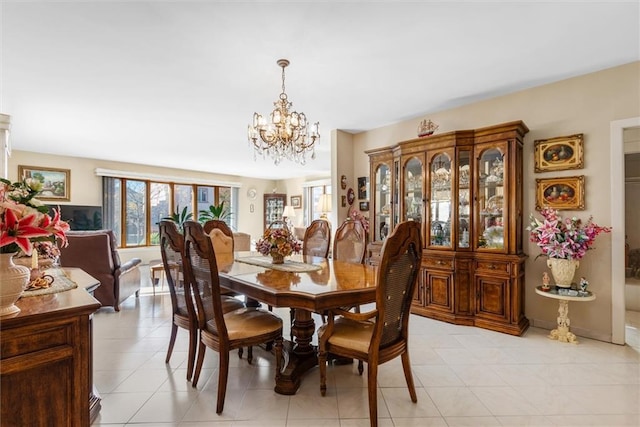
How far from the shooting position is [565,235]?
2.77 meters

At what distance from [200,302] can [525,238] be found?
10.8 feet

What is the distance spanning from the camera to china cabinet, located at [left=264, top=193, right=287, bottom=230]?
972 cm

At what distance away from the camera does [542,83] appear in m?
3.09

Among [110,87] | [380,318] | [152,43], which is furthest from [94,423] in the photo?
[110,87]

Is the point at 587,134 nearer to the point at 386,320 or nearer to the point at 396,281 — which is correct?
the point at 396,281

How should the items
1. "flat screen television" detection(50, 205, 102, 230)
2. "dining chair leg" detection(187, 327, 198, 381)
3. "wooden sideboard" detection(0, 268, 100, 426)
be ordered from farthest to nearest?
"flat screen television" detection(50, 205, 102, 230), "dining chair leg" detection(187, 327, 198, 381), "wooden sideboard" detection(0, 268, 100, 426)


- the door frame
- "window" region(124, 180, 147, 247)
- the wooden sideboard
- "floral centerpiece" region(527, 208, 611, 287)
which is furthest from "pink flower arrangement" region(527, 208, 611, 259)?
"window" region(124, 180, 147, 247)

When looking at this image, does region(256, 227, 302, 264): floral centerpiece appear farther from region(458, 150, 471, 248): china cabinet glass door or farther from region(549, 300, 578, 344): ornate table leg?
region(549, 300, 578, 344): ornate table leg

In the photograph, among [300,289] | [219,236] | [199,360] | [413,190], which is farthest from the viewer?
[413,190]

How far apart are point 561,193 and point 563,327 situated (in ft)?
4.26

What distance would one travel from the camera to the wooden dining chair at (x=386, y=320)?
1.63 metres

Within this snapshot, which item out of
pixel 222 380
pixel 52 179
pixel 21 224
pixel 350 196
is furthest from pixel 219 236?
pixel 52 179

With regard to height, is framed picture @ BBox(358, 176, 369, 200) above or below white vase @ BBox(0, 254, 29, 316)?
above

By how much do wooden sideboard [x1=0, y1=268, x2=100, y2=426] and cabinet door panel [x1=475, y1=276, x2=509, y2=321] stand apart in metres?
3.33
